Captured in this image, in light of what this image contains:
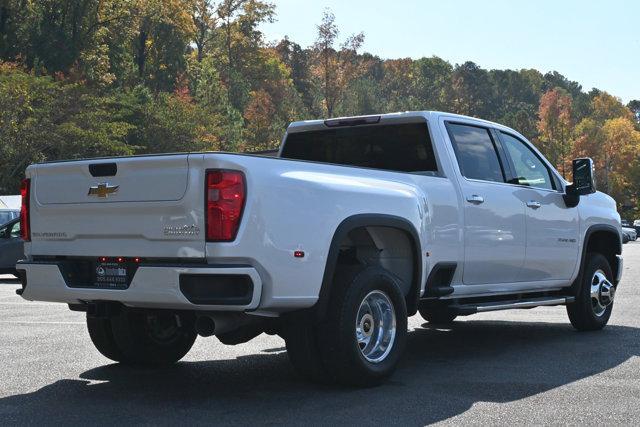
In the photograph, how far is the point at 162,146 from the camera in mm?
53438

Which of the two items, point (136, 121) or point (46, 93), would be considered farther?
point (136, 121)

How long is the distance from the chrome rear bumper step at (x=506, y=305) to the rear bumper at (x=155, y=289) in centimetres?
250

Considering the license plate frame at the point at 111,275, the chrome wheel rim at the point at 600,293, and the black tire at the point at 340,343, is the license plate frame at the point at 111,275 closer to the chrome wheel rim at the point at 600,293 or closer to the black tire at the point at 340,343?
the black tire at the point at 340,343

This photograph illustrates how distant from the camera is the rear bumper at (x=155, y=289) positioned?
5641 mm

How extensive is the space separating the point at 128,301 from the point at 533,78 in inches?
6522

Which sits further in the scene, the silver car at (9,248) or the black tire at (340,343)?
the silver car at (9,248)

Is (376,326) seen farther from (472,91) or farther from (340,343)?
(472,91)

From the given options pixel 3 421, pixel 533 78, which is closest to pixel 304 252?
pixel 3 421

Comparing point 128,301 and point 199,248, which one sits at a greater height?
point 199,248

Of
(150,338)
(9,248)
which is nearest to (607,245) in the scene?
(150,338)

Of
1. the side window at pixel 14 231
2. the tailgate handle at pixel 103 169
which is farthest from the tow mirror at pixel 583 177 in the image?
the side window at pixel 14 231

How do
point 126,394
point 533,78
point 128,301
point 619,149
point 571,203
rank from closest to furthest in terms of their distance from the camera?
point 128,301 < point 126,394 < point 571,203 < point 619,149 < point 533,78

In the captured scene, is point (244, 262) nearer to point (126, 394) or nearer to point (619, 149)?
point (126, 394)

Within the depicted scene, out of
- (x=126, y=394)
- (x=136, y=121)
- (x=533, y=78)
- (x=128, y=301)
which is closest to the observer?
(x=128, y=301)
